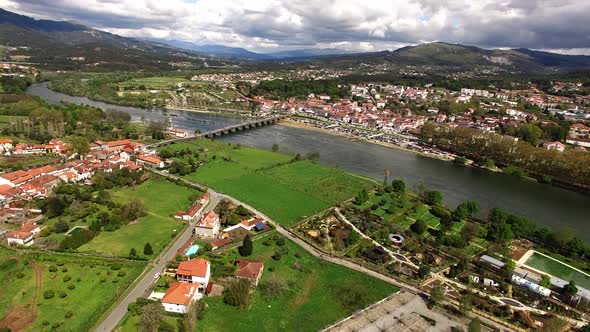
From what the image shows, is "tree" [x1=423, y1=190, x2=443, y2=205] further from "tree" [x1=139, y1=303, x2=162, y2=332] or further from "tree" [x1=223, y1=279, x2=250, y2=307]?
"tree" [x1=139, y1=303, x2=162, y2=332]

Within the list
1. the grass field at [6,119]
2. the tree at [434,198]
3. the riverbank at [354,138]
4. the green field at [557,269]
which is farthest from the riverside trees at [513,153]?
the grass field at [6,119]

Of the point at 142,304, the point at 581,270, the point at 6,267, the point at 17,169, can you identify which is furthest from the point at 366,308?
the point at 17,169

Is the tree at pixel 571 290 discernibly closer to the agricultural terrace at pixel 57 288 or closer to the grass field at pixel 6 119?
the agricultural terrace at pixel 57 288

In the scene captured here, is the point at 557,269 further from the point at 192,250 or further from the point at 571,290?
the point at 192,250

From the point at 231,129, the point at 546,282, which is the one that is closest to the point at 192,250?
the point at 546,282

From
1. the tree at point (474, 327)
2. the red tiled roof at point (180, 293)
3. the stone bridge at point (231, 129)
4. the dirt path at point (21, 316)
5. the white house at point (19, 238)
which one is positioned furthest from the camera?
the stone bridge at point (231, 129)

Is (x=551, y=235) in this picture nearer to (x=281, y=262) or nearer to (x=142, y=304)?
(x=281, y=262)
